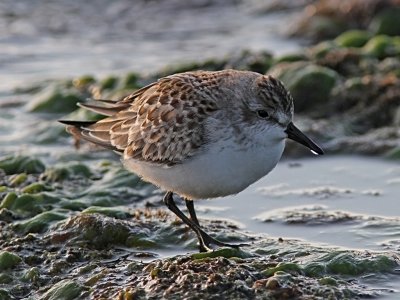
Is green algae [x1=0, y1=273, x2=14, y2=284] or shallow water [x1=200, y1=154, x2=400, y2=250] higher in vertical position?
shallow water [x1=200, y1=154, x2=400, y2=250]

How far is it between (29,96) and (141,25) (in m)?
4.69

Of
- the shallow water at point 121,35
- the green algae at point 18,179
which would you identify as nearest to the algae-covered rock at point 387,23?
the shallow water at point 121,35

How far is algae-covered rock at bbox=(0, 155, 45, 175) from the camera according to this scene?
869 cm

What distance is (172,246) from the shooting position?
706 centimetres

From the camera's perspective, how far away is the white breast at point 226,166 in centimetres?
613

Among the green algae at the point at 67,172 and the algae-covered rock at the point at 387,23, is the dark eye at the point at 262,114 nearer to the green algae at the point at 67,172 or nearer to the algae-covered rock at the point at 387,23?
the green algae at the point at 67,172

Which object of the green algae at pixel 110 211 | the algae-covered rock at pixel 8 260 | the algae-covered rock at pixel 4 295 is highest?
the green algae at pixel 110 211

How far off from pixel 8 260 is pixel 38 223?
706 mm

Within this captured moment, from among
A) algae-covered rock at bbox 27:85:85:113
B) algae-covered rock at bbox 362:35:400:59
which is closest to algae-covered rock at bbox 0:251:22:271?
algae-covered rock at bbox 27:85:85:113

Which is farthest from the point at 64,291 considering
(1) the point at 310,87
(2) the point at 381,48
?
(2) the point at 381,48

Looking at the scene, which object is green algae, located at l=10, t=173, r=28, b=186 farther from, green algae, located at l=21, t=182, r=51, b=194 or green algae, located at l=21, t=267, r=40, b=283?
green algae, located at l=21, t=267, r=40, b=283

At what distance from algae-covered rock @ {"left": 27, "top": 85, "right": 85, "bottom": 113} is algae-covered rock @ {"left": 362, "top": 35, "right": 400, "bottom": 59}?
11.0ft

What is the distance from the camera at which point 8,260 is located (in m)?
6.62

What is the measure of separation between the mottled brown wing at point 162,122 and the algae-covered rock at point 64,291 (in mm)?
1055
